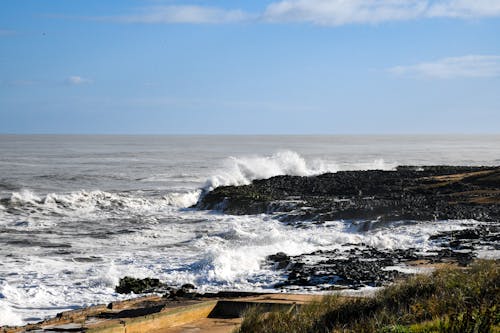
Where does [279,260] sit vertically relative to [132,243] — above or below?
above

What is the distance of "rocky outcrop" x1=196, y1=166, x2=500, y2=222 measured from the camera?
103ft

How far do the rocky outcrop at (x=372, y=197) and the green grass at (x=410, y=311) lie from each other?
732 inches

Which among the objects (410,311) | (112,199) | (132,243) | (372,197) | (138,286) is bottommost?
(132,243)

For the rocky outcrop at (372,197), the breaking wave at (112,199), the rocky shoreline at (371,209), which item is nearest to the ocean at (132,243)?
the breaking wave at (112,199)

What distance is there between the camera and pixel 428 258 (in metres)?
20.2

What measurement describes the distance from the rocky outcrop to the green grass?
1859 cm

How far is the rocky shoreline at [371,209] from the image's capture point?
736 inches

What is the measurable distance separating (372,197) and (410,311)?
30001 millimetres

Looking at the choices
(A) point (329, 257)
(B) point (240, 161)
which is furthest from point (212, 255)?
(B) point (240, 161)

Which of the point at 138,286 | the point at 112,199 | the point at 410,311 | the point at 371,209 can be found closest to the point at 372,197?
the point at 371,209

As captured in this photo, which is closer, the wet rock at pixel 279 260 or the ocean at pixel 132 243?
the ocean at pixel 132 243

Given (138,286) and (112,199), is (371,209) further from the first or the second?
(112,199)

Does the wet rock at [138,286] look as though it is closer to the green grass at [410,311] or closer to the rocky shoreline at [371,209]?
the rocky shoreline at [371,209]

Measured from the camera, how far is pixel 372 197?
1542 inches
